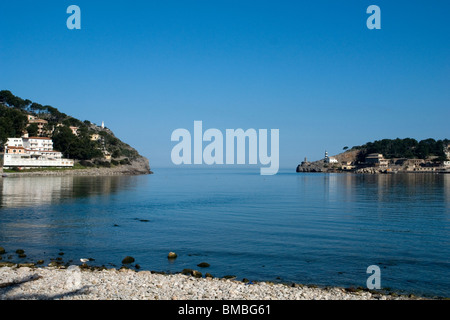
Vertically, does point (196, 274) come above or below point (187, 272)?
above

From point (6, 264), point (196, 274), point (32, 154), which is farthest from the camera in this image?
point (32, 154)

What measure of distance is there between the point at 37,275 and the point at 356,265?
56.8ft

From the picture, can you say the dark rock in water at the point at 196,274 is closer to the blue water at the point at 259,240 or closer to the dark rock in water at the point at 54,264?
the blue water at the point at 259,240

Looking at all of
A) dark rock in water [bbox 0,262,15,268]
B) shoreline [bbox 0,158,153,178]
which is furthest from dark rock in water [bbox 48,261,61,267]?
shoreline [bbox 0,158,153,178]

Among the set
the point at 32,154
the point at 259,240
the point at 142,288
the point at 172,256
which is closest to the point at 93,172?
the point at 32,154

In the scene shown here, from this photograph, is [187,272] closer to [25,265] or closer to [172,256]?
[172,256]

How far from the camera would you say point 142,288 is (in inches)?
622

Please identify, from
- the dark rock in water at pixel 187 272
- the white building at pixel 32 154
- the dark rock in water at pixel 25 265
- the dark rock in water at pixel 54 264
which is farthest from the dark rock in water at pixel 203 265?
the white building at pixel 32 154

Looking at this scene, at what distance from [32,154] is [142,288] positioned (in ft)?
469

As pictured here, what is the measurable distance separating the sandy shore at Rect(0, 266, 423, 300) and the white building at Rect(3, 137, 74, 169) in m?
129

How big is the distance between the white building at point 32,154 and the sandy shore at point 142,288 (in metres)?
129

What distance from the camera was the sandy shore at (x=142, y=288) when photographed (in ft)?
48.3

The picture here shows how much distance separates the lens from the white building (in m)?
131
